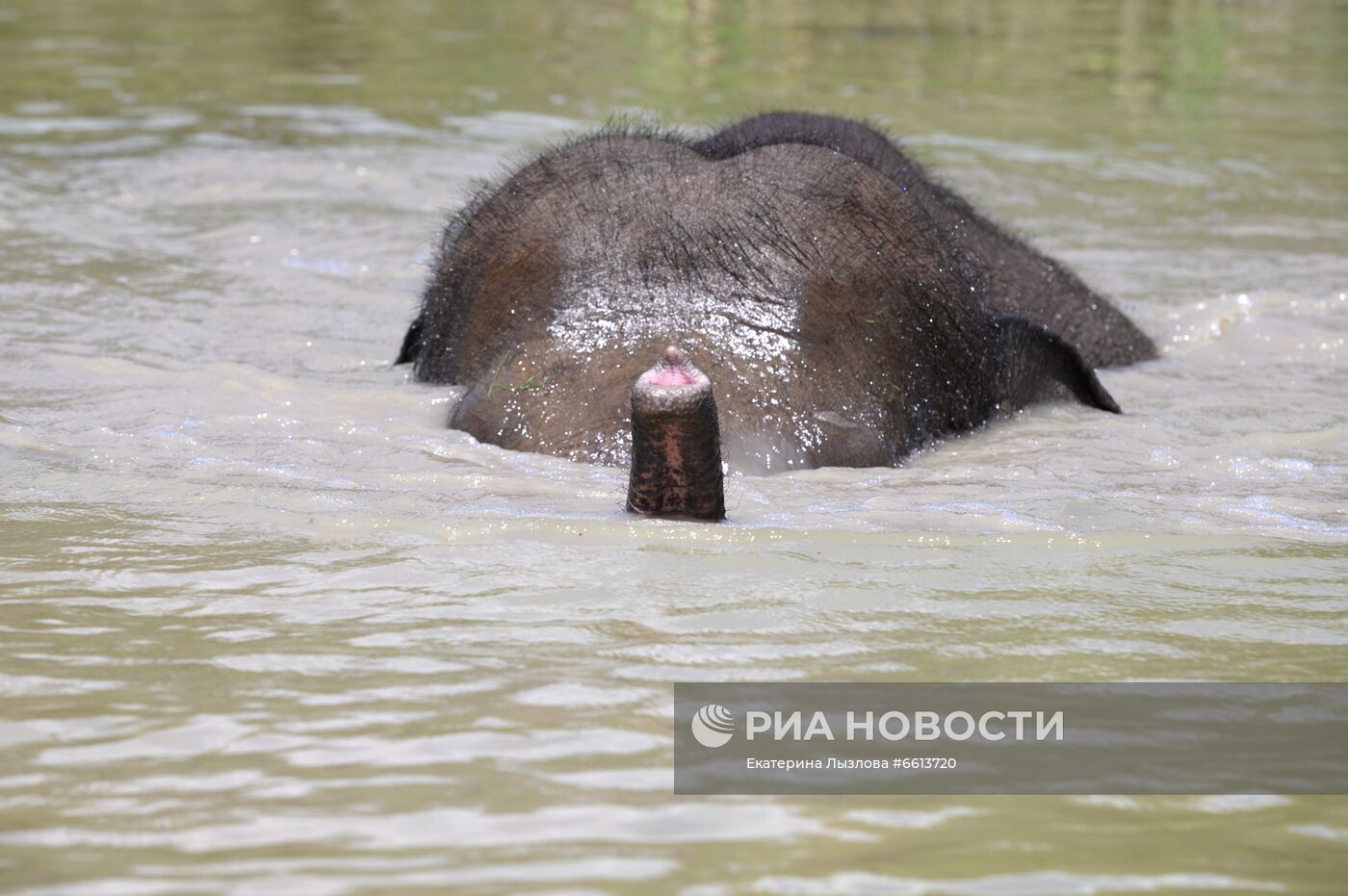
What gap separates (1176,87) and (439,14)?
337 inches

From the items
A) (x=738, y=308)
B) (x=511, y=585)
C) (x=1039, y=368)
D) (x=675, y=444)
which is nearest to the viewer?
(x=511, y=585)

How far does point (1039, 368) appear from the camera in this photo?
233 inches

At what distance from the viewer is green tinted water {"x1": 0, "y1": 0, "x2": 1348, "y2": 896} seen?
2684 mm

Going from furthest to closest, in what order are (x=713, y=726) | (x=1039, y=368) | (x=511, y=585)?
1. (x=1039, y=368)
2. (x=511, y=585)
3. (x=713, y=726)

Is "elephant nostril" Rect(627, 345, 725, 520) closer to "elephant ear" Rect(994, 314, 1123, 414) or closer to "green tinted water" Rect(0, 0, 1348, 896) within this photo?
"green tinted water" Rect(0, 0, 1348, 896)

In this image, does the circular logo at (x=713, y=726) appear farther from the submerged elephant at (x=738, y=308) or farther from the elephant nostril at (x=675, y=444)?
the submerged elephant at (x=738, y=308)

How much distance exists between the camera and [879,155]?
6.12m

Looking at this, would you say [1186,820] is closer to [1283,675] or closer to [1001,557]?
[1283,675]

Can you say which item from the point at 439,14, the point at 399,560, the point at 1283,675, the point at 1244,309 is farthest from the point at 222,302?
the point at 439,14

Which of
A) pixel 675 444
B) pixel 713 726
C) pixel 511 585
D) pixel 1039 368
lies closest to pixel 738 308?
pixel 675 444
